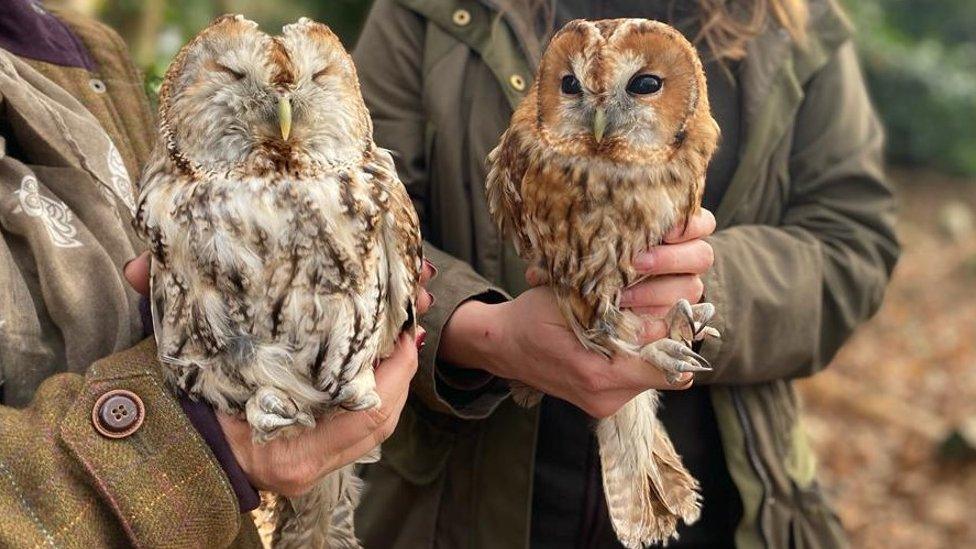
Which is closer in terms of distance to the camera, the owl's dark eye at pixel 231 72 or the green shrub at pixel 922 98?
the owl's dark eye at pixel 231 72

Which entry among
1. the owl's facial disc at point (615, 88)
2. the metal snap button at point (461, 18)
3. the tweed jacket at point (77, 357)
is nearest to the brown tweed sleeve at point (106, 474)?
the tweed jacket at point (77, 357)

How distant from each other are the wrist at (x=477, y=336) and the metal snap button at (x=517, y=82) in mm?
391

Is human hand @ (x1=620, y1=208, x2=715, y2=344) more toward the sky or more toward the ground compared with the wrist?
more toward the sky

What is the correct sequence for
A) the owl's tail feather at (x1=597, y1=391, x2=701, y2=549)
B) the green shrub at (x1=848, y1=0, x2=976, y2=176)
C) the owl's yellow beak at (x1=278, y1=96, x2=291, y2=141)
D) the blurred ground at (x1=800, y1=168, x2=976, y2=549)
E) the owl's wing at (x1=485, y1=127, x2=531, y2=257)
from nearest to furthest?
1. the owl's yellow beak at (x1=278, y1=96, x2=291, y2=141)
2. the owl's wing at (x1=485, y1=127, x2=531, y2=257)
3. the owl's tail feather at (x1=597, y1=391, x2=701, y2=549)
4. the blurred ground at (x1=800, y1=168, x2=976, y2=549)
5. the green shrub at (x1=848, y1=0, x2=976, y2=176)

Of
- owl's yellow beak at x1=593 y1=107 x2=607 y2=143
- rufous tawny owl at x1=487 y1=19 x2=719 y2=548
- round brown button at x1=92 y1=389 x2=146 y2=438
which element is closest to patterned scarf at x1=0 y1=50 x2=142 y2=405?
round brown button at x1=92 y1=389 x2=146 y2=438

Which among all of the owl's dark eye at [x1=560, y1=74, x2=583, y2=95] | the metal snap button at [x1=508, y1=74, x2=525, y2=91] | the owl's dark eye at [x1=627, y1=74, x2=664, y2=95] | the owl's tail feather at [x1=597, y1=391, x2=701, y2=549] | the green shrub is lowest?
the green shrub

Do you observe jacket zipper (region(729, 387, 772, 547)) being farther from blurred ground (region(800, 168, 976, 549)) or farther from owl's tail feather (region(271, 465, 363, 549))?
blurred ground (region(800, 168, 976, 549))

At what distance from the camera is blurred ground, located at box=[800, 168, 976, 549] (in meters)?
5.21

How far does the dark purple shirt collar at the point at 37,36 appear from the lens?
1.64 m

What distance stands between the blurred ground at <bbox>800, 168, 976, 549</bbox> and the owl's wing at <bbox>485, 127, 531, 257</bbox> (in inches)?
159

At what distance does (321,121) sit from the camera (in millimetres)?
1514

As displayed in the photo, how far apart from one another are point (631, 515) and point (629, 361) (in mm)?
334

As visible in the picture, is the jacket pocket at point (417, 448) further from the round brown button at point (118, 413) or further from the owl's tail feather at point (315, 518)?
the round brown button at point (118, 413)

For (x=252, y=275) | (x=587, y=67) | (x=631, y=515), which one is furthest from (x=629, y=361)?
(x=252, y=275)
